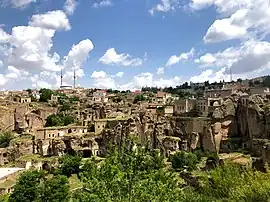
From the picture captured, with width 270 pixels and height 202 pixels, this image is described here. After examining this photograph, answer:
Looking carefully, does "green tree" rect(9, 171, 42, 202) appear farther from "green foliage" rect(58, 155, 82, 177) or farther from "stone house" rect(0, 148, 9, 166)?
"stone house" rect(0, 148, 9, 166)

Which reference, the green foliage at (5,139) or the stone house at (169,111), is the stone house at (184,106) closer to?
the stone house at (169,111)

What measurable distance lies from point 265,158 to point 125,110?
35058 millimetres

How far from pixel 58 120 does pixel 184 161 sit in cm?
2953

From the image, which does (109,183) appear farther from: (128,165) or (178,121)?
(178,121)

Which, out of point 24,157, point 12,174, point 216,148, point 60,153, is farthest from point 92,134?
point 216,148

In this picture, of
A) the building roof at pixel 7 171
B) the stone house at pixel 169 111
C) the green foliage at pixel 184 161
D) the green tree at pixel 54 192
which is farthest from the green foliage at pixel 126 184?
the stone house at pixel 169 111

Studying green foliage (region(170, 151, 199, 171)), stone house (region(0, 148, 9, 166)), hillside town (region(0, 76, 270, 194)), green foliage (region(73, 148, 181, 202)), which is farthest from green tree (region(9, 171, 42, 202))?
green foliage (region(73, 148, 181, 202))

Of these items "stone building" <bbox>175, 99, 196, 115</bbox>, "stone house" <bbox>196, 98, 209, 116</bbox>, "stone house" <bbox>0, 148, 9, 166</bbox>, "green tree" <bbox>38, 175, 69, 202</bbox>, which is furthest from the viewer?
"stone building" <bbox>175, 99, 196, 115</bbox>

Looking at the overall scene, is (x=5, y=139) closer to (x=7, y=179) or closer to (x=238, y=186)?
(x=7, y=179)

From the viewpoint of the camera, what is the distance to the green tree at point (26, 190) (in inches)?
1297

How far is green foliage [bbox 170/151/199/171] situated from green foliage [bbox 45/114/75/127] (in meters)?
25.9

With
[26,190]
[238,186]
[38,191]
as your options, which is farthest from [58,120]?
[238,186]

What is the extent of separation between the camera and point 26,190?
33.6 metres

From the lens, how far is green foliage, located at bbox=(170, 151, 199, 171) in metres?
38.9
